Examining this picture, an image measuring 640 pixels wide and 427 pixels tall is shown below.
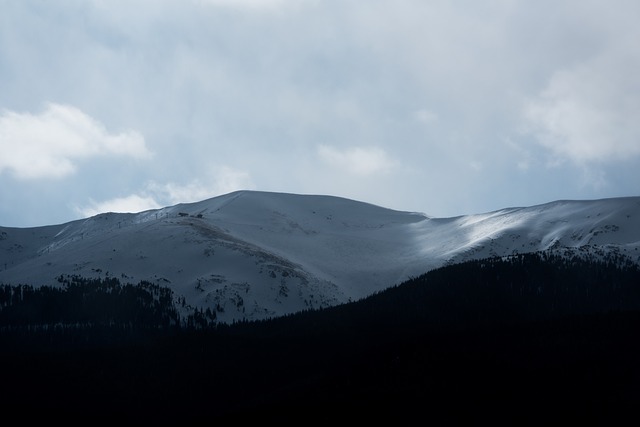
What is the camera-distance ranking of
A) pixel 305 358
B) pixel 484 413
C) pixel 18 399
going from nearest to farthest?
pixel 484 413
pixel 18 399
pixel 305 358

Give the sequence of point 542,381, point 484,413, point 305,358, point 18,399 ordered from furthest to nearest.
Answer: point 305,358, point 18,399, point 542,381, point 484,413

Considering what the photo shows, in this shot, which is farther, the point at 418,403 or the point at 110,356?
the point at 110,356

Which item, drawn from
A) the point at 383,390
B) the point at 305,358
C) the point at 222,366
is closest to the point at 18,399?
the point at 222,366

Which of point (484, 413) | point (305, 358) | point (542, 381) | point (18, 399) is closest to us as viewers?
point (484, 413)

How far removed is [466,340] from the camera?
18138 centimetres

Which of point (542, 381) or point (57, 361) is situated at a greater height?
point (57, 361)

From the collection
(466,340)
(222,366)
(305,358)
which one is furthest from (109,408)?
(466,340)

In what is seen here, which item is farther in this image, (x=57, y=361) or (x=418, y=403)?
(x=57, y=361)

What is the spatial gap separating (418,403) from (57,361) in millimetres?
76884

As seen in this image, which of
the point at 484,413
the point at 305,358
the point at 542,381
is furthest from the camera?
the point at 305,358

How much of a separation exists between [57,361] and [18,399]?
52.9ft

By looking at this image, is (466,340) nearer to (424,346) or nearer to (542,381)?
(424,346)

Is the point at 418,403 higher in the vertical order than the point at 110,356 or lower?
lower

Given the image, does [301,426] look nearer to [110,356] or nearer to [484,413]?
[484,413]
